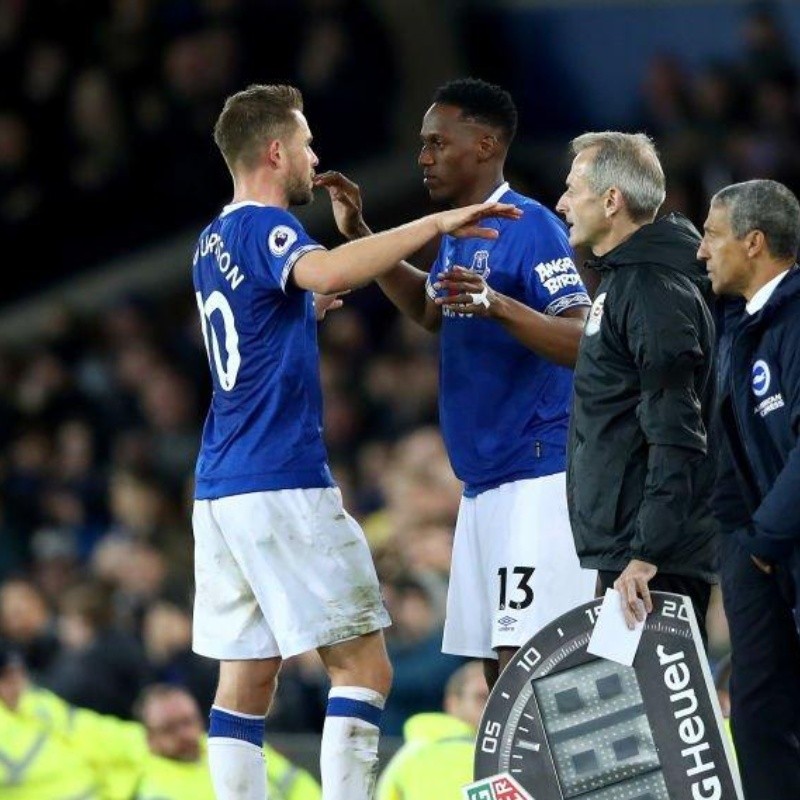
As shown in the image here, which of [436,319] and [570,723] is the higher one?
[436,319]

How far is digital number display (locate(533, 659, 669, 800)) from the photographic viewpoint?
5160mm

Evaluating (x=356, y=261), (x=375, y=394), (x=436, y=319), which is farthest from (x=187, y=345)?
(x=356, y=261)

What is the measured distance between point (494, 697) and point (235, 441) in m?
0.94

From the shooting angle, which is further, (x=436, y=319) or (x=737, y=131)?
(x=737, y=131)

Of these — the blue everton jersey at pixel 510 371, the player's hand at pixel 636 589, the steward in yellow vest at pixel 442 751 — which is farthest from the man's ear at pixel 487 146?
the steward in yellow vest at pixel 442 751

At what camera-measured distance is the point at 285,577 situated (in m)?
5.45

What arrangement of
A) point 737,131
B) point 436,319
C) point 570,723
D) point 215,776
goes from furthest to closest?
point 737,131 < point 436,319 < point 215,776 < point 570,723

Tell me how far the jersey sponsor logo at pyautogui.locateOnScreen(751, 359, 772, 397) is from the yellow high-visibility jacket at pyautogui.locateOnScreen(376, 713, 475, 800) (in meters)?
2.18

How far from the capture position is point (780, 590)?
5359mm

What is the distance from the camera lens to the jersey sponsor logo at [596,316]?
528 centimetres

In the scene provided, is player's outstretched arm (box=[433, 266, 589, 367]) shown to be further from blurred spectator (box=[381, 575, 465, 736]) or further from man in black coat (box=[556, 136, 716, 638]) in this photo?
blurred spectator (box=[381, 575, 465, 736])

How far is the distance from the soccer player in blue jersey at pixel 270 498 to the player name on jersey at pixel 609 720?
39cm

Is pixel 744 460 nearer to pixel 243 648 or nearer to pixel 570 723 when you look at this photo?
pixel 570 723

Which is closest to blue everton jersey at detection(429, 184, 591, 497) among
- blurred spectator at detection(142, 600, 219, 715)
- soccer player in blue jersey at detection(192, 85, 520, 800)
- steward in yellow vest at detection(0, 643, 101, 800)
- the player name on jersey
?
soccer player in blue jersey at detection(192, 85, 520, 800)
